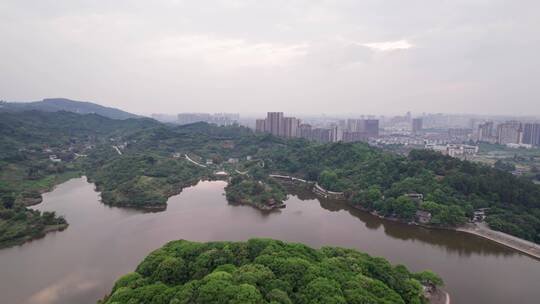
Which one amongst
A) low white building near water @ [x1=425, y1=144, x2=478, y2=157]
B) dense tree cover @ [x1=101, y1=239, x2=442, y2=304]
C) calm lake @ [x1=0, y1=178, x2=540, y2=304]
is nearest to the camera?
dense tree cover @ [x1=101, y1=239, x2=442, y2=304]

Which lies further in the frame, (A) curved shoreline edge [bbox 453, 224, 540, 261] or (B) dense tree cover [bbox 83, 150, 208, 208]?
(B) dense tree cover [bbox 83, 150, 208, 208]

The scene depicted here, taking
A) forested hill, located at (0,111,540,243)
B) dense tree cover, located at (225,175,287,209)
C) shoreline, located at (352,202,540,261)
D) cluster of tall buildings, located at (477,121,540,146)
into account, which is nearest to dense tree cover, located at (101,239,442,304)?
shoreline, located at (352,202,540,261)

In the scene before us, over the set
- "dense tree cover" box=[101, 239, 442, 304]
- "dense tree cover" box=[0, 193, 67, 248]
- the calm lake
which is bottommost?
Result: the calm lake

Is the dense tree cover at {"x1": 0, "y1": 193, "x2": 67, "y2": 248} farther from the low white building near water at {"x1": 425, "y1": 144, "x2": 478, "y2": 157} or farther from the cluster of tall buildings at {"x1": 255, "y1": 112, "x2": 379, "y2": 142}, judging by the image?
the low white building near water at {"x1": 425, "y1": 144, "x2": 478, "y2": 157}

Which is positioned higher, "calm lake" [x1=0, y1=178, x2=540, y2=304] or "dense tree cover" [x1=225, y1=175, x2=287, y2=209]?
"dense tree cover" [x1=225, y1=175, x2=287, y2=209]

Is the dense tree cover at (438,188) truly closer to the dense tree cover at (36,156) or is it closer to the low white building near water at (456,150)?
the low white building near water at (456,150)

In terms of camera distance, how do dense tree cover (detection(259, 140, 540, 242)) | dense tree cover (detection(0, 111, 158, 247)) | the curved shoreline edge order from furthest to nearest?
dense tree cover (detection(259, 140, 540, 242)) < dense tree cover (detection(0, 111, 158, 247)) < the curved shoreline edge

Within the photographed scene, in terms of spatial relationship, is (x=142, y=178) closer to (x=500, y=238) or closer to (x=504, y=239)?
(x=500, y=238)

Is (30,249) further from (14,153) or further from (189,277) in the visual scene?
(14,153)

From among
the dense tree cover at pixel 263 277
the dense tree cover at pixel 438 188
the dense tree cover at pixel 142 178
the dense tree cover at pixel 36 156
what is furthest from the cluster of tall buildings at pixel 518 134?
the dense tree cover at pixel 36 156
